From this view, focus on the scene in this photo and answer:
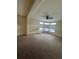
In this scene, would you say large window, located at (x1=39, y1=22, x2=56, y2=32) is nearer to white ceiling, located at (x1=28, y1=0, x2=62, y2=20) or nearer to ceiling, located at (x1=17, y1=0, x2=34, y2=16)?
white ceiling, located at (x1=28, y1=0, x2=62, y2=20)

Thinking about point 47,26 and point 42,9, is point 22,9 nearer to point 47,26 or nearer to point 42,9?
point 42,9

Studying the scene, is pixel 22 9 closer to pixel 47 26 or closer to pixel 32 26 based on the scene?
pixel 32 26

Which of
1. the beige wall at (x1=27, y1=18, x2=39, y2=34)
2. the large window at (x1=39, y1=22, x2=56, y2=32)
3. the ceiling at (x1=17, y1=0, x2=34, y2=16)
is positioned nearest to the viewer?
the ceiling at (x1=17, y1=0, x2=34, y2=16)

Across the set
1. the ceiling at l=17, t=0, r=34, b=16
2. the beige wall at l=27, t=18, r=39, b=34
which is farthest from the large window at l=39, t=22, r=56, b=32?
the ceiling at l=17, t=0, r=34, b=16

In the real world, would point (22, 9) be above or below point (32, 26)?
above

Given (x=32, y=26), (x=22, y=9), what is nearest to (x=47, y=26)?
(x=32, y=26)

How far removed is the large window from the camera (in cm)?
111

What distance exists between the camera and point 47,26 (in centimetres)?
112

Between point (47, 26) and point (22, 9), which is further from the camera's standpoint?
point (22, 9)

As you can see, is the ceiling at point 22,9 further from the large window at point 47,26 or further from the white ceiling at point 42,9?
the large window at point 47,26

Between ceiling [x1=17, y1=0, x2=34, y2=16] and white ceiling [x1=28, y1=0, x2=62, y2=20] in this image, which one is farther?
white ceiling [x1=28, y1=0, x2=62, y2=20]
